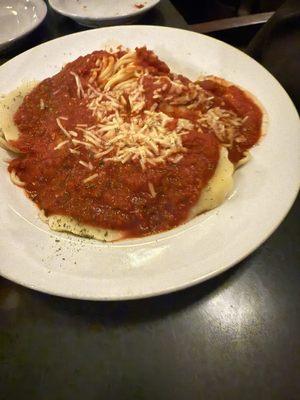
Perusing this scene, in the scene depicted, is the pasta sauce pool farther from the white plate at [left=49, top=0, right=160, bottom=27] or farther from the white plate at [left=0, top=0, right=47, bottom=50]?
the white plate at [left=0, top=0, right=47, bottom=50]

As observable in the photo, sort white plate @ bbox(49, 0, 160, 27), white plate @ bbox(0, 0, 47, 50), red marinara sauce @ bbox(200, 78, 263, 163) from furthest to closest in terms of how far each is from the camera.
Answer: white plate @ bbox(0, 0, 47, 50) < white plate @ bbox(49, 0, 160, 27) < red marinara sauce @ bbox(200, 78, 263, 163)

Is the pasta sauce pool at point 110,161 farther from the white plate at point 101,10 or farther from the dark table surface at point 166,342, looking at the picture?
the white plate at point 101,10

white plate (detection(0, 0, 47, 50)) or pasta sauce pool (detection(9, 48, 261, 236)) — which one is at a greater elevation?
white plate (detection(0, 0, 47, 50))

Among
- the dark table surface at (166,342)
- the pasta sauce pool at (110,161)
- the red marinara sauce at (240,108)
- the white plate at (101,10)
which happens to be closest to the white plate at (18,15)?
the white plate at (101,10)

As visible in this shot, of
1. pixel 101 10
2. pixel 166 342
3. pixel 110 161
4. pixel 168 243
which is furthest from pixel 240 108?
pixel 101 10

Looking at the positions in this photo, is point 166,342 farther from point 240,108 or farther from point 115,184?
point 240,108

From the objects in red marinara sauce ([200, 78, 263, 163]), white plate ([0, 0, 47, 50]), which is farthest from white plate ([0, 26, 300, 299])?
white plate ([0, 0, 47, 50])

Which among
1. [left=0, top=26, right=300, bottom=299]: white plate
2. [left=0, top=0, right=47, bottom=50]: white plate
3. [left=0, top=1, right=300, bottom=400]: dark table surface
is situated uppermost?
[left=0, top=0, right=47, bottom=50]: white plate

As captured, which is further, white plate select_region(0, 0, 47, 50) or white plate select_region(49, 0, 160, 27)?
white plate select_region(0, 0, 47, 50)
